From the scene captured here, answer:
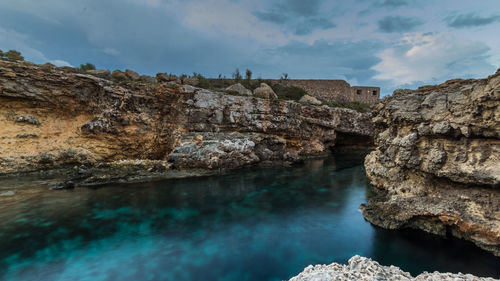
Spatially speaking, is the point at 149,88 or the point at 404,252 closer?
the point at 404,252

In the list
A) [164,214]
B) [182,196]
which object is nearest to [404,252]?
[164,214]

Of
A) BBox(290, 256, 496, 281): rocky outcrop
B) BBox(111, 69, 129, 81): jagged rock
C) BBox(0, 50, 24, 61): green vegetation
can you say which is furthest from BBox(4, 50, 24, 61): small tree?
BBox(290, 256, 496, 281): rocky outcrop

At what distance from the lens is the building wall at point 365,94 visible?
30812mm

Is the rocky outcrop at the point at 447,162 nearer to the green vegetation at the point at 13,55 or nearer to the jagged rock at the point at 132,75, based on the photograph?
the jagged rock at the point at 132,75

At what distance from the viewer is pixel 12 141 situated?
1266 centimetres

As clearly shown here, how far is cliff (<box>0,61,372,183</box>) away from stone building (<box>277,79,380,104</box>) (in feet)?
41.2

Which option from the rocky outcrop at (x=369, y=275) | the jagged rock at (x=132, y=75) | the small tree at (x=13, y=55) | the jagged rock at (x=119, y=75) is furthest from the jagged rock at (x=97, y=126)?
the rocky outcrop at (x=369, y=275)

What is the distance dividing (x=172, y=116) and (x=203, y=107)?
256cm

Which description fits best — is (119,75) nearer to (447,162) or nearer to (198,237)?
(198,237)

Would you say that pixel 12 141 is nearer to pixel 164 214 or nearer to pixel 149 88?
pixel 149 88

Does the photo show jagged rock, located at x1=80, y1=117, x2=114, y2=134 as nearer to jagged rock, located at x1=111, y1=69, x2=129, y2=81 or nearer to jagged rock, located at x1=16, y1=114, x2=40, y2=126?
jagged rock, located at x1=16, y1=114, x2=40, y2=126

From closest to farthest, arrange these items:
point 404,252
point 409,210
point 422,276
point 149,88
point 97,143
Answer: point 422,276 < point 404,252 < point 409,210 < point 97,143 < point 149,88

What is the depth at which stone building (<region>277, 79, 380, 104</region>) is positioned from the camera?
30.1m

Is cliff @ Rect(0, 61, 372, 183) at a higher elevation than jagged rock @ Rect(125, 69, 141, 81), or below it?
below
